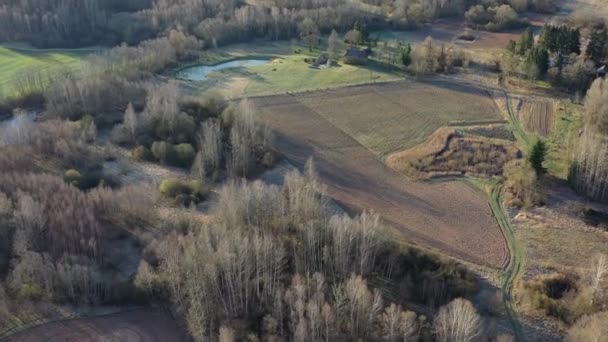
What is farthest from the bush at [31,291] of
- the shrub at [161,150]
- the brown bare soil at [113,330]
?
the shrub at [161,150]

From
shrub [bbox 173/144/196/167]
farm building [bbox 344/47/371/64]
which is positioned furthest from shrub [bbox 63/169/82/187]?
farm building [bbox 344/47/371/64]

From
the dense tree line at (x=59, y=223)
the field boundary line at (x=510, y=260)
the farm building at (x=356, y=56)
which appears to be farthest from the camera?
the farm building at (x=356, y=56)

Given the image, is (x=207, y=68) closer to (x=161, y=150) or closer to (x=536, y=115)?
(x=161, y=150)

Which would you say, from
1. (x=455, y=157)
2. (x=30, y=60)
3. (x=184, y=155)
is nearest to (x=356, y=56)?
(x=455, y=157)

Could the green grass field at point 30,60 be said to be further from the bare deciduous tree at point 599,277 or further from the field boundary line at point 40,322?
the bare deciduous tree at point 599,277

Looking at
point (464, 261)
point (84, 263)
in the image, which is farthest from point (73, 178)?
point (464, 261)
